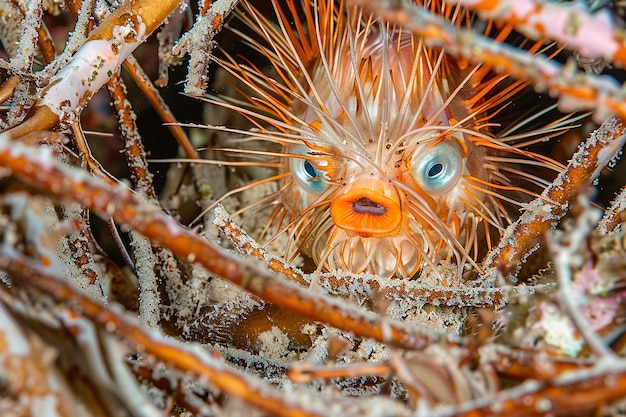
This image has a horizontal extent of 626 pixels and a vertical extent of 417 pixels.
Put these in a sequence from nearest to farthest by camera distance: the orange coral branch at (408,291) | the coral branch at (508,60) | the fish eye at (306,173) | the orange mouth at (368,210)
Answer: the coral branch at (508,60), the orange coral branch at (408,291), the orange mouth at (368,210), the fish eye at (306,173)

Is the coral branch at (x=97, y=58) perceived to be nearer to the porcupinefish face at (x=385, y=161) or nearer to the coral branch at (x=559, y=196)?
the porcupinefish face at (x=385, y=161)

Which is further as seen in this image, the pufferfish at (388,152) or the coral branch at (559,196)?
the pufferfish at (388,152)

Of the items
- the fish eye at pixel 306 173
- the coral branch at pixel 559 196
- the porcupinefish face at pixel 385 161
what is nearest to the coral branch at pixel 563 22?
the coral branch at pixel 559 196

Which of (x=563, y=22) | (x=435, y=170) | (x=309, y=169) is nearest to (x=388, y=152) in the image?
(x=435, y=170)

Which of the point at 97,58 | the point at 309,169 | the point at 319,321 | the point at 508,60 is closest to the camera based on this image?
the point at 508,60

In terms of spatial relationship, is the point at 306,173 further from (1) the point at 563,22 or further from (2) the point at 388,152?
(1) the point at 563,22

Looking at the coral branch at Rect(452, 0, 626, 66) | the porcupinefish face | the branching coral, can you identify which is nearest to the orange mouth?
the porcupinefish face
